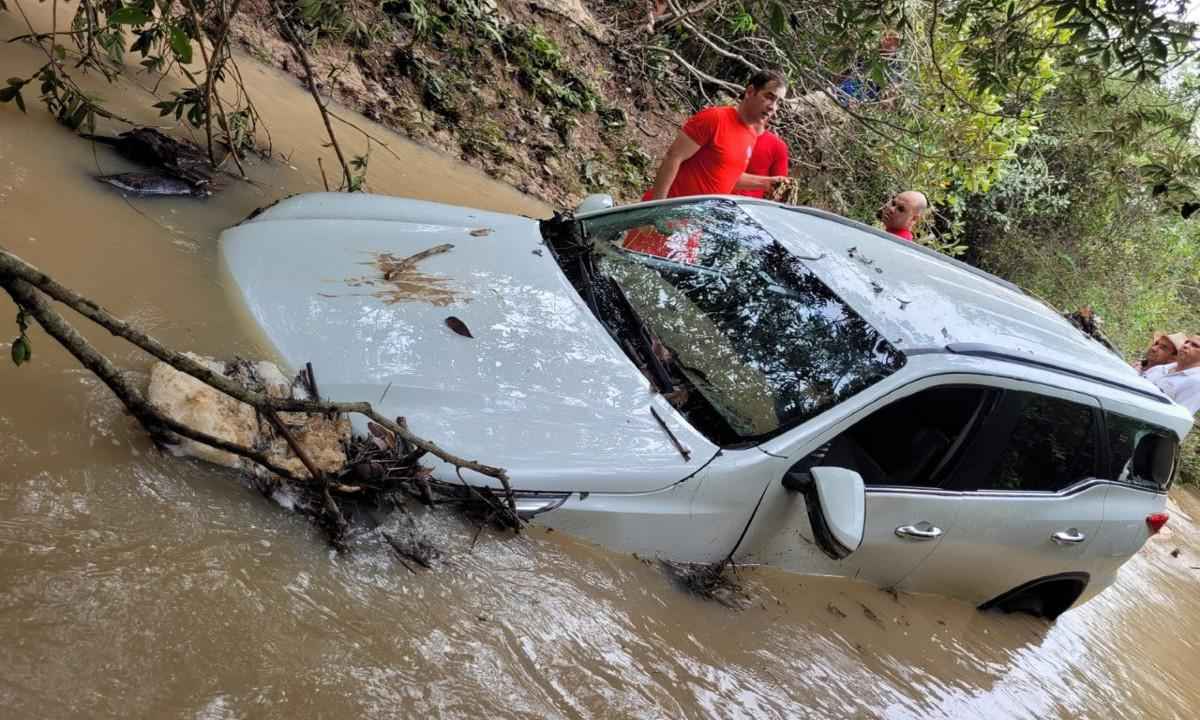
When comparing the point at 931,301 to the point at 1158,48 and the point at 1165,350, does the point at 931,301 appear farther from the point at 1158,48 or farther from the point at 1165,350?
the point at 1165,350

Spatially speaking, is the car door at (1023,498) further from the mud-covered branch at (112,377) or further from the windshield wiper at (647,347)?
the mud-covered branch at (112,377)

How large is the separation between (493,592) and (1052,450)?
8.11ft

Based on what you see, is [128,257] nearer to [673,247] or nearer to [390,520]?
[390,520]

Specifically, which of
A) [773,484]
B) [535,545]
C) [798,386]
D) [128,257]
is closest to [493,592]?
[535,545]

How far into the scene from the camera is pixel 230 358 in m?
2.52

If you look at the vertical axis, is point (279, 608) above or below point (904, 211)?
below

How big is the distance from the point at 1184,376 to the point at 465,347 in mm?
5320

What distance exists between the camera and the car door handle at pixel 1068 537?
3666mm

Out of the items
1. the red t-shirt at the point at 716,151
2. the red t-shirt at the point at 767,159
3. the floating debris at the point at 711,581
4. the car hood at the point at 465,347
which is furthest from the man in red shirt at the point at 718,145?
the floating debris at the point at 711,581

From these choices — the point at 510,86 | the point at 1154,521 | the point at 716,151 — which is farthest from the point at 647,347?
the point at 510,86

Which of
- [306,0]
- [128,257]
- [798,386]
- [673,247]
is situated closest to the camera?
[798,386]

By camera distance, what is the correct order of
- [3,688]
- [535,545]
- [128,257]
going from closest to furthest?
1. [3,688]
2. [535,545]
3. [128,257]

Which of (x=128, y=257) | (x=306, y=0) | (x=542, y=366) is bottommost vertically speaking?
(x=128, y=257)

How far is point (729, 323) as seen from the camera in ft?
10.1
